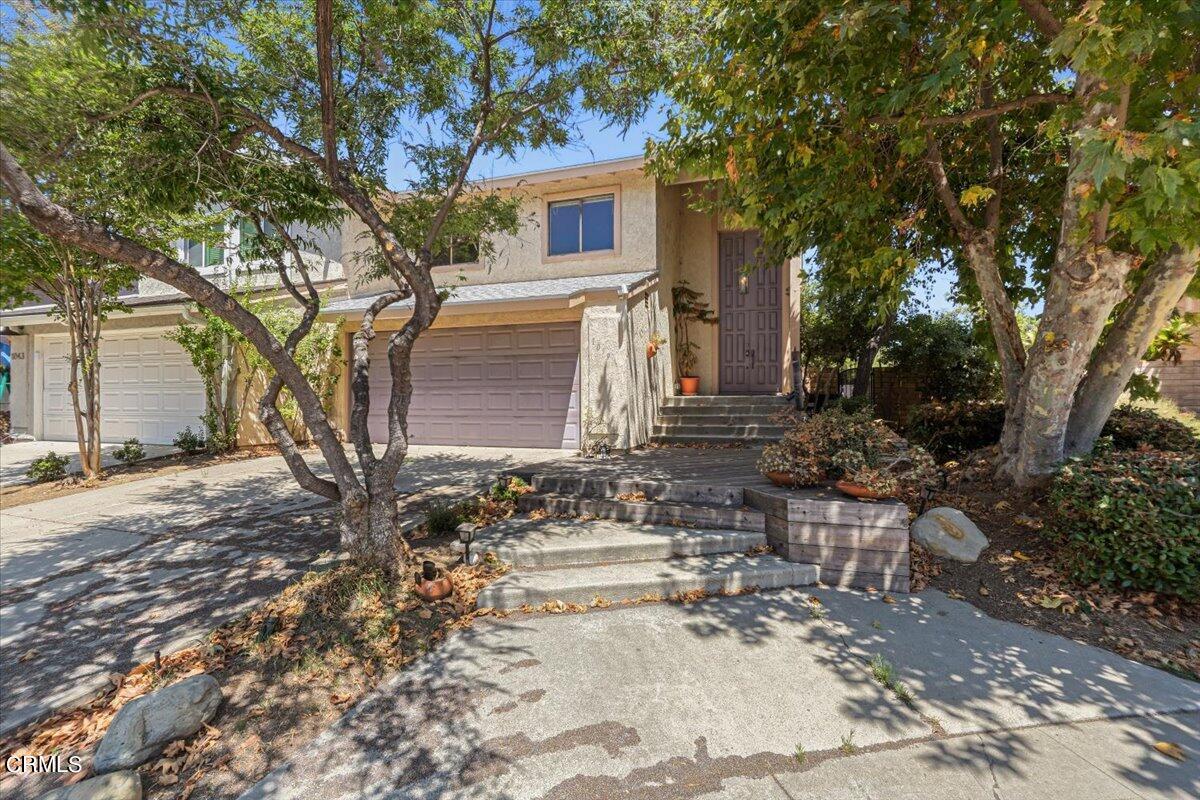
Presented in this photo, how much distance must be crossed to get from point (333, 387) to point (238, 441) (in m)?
2.44

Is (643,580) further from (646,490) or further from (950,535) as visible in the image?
(950,535)

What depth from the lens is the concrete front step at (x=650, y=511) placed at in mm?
4703

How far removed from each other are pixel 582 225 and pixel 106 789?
9.53 meters

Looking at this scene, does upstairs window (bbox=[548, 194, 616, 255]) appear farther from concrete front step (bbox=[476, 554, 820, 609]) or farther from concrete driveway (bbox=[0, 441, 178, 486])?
concrete driveway (bbox=[0, 441, 178, 486])

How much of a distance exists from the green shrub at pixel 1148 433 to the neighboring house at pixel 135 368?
12.5 meters

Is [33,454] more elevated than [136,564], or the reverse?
[33,454]

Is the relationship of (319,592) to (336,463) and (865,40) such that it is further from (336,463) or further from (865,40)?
(865,40)

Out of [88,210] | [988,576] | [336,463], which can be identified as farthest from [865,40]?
[88,210]

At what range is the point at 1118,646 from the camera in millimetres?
3373

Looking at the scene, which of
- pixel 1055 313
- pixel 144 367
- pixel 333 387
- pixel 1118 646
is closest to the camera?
pixel 1118 646

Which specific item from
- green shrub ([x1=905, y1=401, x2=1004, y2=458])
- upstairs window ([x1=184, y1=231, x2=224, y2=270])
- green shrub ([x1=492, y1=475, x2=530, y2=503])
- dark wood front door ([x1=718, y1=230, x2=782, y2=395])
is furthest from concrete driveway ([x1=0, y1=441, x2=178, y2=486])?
green shrub ([x1=905, y1=401, x2=1004, y2=458])

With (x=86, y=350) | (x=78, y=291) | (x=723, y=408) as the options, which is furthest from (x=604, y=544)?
(x=78, y=291)
